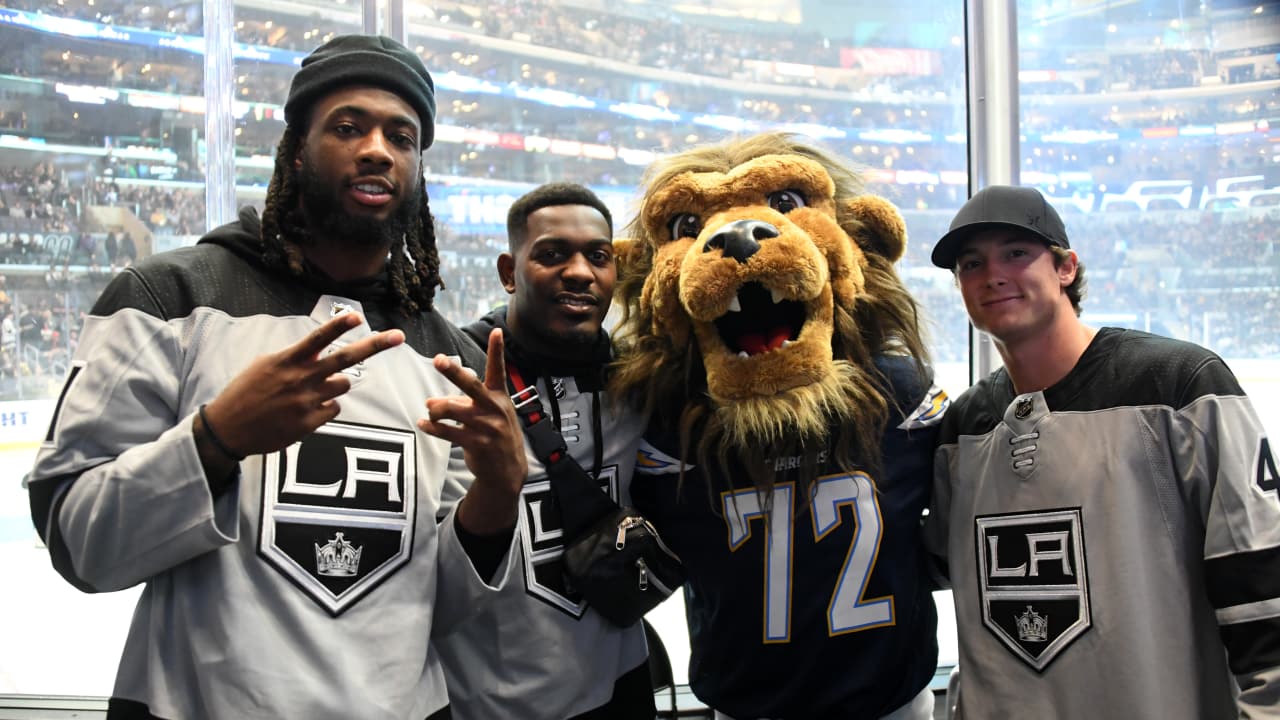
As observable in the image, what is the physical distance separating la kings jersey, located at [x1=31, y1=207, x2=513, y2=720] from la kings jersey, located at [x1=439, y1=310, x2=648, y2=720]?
252 mm

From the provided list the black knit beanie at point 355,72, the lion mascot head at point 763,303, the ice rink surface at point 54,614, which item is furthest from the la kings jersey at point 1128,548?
the ice rink surface at point 54,614

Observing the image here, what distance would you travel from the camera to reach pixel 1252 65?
3236 millimetres

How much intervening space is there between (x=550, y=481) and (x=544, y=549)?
0.40 ft

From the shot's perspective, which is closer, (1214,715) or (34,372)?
(1214,715)

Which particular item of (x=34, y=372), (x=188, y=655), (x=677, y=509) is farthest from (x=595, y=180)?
(x=188, y=655)

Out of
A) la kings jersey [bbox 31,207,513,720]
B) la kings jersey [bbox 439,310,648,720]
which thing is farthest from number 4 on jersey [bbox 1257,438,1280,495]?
la kings jersey [bbox 31,207,513,720]

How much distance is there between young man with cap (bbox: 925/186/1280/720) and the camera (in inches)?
50.2

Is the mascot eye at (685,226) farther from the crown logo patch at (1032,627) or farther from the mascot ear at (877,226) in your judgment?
the crown logo patch at (1032,627)

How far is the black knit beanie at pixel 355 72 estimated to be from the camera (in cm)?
126

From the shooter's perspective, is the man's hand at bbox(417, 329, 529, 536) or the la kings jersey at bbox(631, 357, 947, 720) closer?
the man's hand at bbox(417, 329, 529, 536)

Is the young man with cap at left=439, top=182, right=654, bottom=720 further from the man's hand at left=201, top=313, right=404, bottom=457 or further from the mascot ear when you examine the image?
the man's hand at left=201, top=313, right=404, bottom=457

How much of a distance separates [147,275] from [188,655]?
1.64 feet

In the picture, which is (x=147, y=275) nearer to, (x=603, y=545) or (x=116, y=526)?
(x=116, y=526)

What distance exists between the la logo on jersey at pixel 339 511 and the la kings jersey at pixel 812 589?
1.83ft
